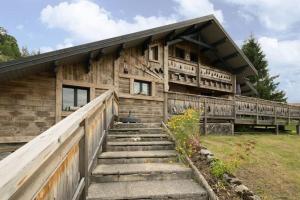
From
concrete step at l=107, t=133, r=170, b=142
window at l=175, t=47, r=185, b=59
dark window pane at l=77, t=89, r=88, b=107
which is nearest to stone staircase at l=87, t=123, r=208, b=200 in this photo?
concrete step at l=107, t=133, r=170, b=142

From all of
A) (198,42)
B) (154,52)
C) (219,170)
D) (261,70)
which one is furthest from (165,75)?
(261,70)

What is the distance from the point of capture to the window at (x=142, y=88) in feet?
45.5

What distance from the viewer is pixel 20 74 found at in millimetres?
9828

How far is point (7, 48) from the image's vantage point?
123 feet

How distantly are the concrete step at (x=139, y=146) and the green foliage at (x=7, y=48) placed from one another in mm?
31074

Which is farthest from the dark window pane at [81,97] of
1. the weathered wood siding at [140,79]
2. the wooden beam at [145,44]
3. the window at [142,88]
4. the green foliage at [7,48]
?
the green foliage at [7,48]

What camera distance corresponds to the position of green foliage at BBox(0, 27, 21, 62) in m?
36.0

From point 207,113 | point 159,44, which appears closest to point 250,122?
point 207,113

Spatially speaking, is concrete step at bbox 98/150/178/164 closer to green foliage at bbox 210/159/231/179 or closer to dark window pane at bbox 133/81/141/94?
green foliage at bbox 210/159/231/179

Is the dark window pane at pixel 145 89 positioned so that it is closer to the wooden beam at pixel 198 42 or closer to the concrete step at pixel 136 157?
the wooden beam at pixel 198 42

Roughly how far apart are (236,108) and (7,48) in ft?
109

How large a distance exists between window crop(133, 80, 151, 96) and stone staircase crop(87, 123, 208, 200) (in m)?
6.86

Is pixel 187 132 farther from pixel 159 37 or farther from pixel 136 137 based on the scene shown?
pixel 159 37

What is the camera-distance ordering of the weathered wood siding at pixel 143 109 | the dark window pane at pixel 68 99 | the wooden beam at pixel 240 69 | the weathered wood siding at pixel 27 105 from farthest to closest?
the wooden beam at pixel 240 69
the weathered wood siding at pixel 143 109
the dark window pane at pixel 68 99
the weathered wood siding at pixel 27 105
